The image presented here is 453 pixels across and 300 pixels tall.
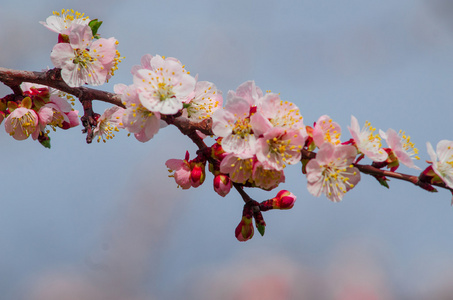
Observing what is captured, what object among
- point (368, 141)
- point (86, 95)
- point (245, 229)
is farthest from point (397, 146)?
point (86, 95)

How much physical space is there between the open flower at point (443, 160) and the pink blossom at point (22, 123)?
1.50m

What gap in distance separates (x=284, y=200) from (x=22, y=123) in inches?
43.6

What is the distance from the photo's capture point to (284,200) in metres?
1.84

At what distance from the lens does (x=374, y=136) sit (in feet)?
5.57

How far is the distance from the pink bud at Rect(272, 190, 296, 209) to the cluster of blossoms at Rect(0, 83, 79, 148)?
3.23 ft

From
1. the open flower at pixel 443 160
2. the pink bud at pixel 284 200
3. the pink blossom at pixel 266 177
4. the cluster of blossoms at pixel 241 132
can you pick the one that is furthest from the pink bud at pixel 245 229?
the open flower at pixel 443 160

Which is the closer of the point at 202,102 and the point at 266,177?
the point at 266,177

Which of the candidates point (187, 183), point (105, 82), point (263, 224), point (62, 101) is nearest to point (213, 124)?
point (187, 183)

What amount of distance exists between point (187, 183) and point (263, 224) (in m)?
0.32

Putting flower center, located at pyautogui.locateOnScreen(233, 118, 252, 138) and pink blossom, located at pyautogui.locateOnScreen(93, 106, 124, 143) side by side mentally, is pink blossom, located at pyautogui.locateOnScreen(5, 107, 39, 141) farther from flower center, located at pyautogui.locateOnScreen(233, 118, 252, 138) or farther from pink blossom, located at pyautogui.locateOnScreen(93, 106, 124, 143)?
flower center, located at pyautogui.locateOnScreen(233, 118, 252, 138)

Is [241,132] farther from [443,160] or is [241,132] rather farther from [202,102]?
[443,160]

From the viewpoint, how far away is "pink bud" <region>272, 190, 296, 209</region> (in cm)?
184

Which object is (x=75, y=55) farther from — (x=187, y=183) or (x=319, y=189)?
(x=319, y=189)

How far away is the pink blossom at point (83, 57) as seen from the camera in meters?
1.92
